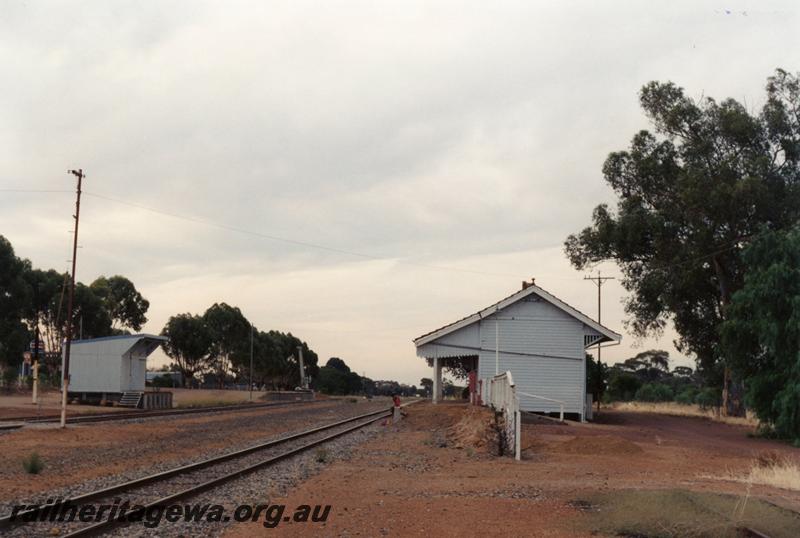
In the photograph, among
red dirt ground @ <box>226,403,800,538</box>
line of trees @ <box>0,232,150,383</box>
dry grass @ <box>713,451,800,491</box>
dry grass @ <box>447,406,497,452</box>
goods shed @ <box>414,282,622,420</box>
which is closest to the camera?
red dirt ground @ <box>226,403,800,538</box>

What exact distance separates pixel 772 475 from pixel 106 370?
138 ft

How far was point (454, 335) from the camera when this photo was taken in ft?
120

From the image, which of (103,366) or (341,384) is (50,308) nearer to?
(103,366)

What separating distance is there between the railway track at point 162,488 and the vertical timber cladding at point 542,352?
1548 cm

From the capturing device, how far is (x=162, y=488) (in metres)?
13.5


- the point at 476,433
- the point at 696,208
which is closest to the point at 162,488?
the point at 476,433

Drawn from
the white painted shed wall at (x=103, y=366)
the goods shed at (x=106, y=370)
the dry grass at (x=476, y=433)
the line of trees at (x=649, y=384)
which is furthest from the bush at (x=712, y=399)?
the white painted shed wall at (x=103, y=366)

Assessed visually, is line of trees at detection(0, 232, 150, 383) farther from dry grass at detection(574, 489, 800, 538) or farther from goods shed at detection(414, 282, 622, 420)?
dry grass at detection(574, 489, 800, 538)

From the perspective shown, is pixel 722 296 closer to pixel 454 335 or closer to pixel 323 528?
pixel 454 335

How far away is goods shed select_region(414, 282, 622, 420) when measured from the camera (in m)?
34.8

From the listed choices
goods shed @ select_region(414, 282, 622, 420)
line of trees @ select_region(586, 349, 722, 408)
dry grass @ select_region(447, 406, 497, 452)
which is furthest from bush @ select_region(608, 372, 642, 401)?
dry grass @ select_region(447, 406, 497, 452)

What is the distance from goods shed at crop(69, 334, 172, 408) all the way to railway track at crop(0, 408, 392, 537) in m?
30.8

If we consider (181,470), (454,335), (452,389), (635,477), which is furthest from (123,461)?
(452,389)

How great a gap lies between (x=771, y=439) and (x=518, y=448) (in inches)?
592
